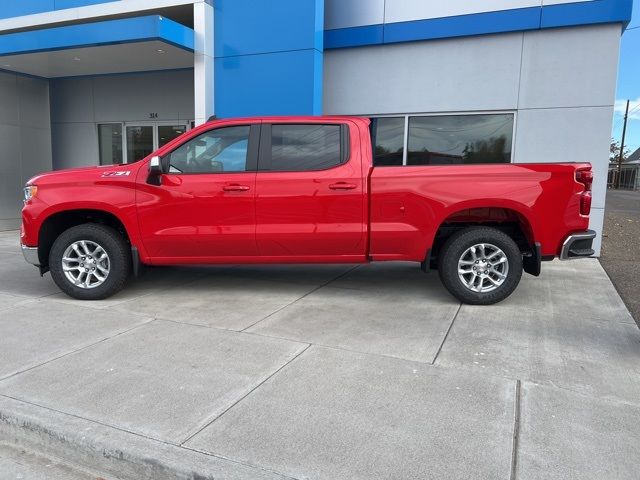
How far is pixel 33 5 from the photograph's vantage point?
996 cm

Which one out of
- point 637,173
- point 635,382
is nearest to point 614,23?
point 635,382

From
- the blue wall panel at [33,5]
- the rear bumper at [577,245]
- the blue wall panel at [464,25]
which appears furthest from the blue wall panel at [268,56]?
the rear bumper at [577,245]

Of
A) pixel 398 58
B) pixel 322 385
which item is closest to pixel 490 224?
pixel 322 385

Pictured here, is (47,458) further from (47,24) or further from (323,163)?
(47,24)

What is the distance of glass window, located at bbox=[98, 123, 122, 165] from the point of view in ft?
41.4

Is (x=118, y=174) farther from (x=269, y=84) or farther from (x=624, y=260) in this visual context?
(x=624, y=260)

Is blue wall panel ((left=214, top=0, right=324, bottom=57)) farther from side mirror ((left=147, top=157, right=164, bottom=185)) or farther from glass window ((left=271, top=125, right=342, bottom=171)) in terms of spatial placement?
side mirror ((left=147, top=157, right=164, bottom=185))

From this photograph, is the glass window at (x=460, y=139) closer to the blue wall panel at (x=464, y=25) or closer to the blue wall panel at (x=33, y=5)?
the blue wall panel at (x=464, y=25)

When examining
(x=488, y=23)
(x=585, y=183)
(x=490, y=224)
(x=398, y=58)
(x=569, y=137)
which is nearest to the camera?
(x=585, y=183)

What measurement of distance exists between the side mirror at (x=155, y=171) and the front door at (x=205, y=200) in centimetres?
6

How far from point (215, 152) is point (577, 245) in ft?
13.2

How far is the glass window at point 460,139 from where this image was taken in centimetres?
887

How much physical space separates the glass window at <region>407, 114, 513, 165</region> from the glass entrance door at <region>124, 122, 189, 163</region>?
5.68 meters

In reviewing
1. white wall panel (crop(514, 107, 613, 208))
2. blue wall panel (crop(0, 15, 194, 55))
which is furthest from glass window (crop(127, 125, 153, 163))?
white wall panel (crop(514, 107, 613, 208))
